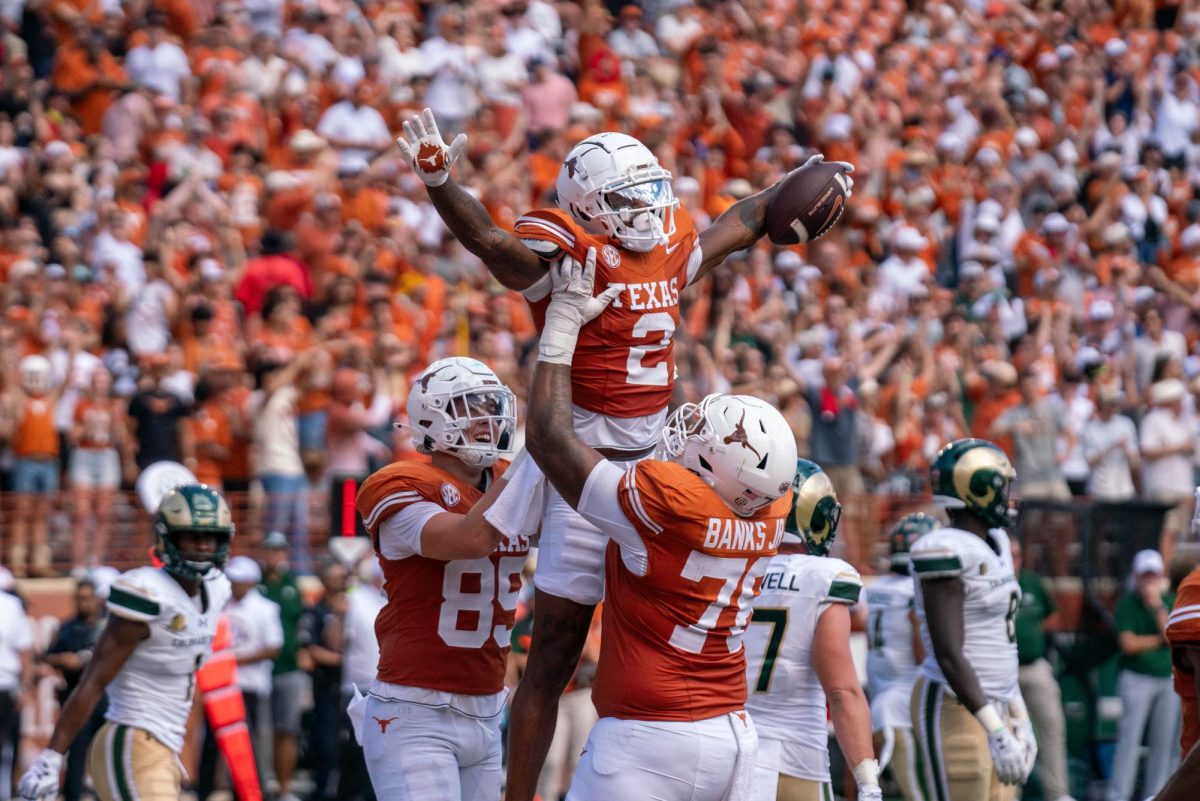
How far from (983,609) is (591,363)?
2.35 m

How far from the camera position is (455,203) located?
594cm

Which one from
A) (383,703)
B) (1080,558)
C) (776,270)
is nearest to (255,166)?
(776,270)

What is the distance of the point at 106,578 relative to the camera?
38.2 feet

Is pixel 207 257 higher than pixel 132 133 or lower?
lower

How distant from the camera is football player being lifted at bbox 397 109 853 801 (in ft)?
20.2

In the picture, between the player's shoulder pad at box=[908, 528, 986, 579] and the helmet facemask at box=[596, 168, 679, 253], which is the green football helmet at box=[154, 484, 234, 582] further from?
the player's shoulder pad at box=[908, 528, 986, 579]

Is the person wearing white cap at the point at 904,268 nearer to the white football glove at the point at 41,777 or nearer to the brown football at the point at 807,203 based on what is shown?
the brown football at the point at 807,203

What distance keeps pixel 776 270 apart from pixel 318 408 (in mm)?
5073

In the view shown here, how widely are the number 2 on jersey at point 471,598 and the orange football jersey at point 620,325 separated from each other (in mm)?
633

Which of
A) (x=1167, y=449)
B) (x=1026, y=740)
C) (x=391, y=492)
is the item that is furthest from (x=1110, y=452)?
(x=391, y=492)

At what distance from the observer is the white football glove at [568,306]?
19.5 ft

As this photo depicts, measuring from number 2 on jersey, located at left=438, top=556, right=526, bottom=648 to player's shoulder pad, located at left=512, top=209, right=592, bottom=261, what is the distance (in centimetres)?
105

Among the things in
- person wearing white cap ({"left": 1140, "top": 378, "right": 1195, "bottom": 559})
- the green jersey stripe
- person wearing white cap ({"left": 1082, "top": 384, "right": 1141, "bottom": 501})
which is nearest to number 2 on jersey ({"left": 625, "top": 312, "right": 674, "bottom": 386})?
the green jersey stripe

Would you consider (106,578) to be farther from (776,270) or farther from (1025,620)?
(776,270)
